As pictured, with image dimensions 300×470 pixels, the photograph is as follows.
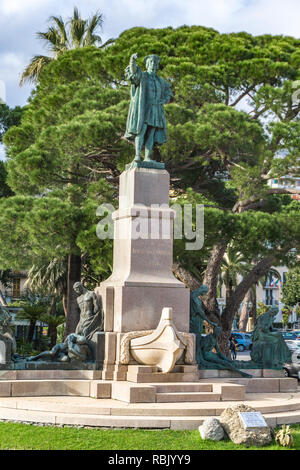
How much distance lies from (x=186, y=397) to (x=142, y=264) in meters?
2.71

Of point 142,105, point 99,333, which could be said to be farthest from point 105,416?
point 142,105

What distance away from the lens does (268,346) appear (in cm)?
1272

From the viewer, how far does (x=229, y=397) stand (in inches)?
387

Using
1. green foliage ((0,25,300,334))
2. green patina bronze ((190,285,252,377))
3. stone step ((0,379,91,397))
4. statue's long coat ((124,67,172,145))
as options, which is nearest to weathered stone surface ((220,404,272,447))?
stone step ((0,379,91,397))

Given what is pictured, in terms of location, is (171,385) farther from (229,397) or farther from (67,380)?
(67,380)

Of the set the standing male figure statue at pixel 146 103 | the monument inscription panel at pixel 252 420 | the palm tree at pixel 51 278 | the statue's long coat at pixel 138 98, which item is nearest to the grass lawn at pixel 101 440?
the monument inscription panel at pixel 252 420

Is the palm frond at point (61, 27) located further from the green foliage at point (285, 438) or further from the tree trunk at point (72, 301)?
the green foliage at point (285, 438)

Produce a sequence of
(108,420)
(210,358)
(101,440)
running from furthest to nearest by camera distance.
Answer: (210,358) < (108,420) < (101,440)

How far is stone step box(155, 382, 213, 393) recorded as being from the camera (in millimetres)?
9789

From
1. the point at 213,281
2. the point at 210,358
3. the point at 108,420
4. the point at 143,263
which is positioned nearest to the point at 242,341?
the point at 213,281

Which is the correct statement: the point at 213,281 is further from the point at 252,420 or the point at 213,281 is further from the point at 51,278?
the point at 252,420

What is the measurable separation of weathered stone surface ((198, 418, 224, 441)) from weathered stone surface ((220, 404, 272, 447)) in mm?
98

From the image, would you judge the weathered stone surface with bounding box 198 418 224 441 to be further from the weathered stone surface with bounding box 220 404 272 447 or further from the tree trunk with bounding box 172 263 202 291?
the tree trunk with bounding box 172 263 202 291

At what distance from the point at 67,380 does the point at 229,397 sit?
2.66 meters
